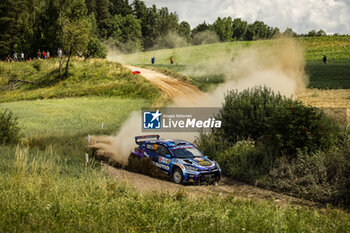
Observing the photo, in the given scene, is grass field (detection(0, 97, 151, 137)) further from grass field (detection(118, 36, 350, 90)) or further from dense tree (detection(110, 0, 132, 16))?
dense tree (detection(110, 0, 132, 16))

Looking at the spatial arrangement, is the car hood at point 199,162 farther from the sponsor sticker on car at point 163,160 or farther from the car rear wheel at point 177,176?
the sponsor sticker on car at point 163,160

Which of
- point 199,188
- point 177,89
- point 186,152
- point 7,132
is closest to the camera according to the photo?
point 199,188

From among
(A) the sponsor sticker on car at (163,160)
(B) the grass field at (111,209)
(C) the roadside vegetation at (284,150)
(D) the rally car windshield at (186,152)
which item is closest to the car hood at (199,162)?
(D) the rally car windshield at (186,152)

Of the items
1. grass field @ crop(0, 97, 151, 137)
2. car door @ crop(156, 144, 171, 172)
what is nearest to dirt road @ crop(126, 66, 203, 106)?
grass field @ crop(0, 97, 151, 137)

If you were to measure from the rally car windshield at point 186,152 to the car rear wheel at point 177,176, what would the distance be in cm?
78

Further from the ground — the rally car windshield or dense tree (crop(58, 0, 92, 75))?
dense tree (crop(58, 0, 92, 75))

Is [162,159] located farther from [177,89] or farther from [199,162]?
[177,89]

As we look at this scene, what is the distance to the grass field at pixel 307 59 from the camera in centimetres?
4419

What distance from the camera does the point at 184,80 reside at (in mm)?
45750

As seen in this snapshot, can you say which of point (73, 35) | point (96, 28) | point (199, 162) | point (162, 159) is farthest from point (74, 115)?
point (96, 28)

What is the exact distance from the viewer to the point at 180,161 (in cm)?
1540

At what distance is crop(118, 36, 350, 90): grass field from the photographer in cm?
4419

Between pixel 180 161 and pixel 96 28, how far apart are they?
347 ft

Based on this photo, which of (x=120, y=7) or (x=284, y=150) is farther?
(x=120, y=7)
